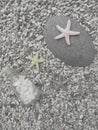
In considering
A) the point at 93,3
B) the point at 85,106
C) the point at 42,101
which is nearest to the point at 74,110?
the point at 85,106

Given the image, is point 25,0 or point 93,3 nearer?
point 93,3

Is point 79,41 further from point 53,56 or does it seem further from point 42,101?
point 42,101

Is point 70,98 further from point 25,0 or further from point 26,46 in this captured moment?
point 25,0

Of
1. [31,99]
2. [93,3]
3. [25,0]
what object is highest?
[25,0]

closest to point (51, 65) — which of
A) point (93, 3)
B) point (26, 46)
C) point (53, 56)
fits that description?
point (53, 56)

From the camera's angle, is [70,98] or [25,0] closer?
[70,98]

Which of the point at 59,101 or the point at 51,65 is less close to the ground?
the point at 51,65
